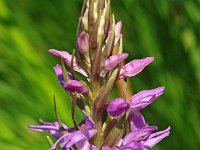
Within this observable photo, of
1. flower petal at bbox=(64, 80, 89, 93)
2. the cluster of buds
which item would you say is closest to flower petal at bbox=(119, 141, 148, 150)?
the cluster of buds

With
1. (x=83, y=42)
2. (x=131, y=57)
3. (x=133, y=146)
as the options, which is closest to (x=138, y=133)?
(x=133, y=146)

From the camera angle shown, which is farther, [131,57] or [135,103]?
[131,57]

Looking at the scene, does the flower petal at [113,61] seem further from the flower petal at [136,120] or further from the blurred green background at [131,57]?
the blurred green background at [131,57]

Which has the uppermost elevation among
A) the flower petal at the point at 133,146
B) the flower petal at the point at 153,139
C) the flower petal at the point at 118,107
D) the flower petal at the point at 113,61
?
the flower petal at the point at 113,61

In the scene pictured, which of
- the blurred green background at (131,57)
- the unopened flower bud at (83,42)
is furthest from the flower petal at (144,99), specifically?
the blurred green background at (131,57)

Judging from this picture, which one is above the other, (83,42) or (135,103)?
(83,42)

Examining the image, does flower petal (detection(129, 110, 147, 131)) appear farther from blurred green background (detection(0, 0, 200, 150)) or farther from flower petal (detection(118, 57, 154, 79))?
blurred green background (detection(0, 0, 200, 150))

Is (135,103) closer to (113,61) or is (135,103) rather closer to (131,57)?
(113,61)
